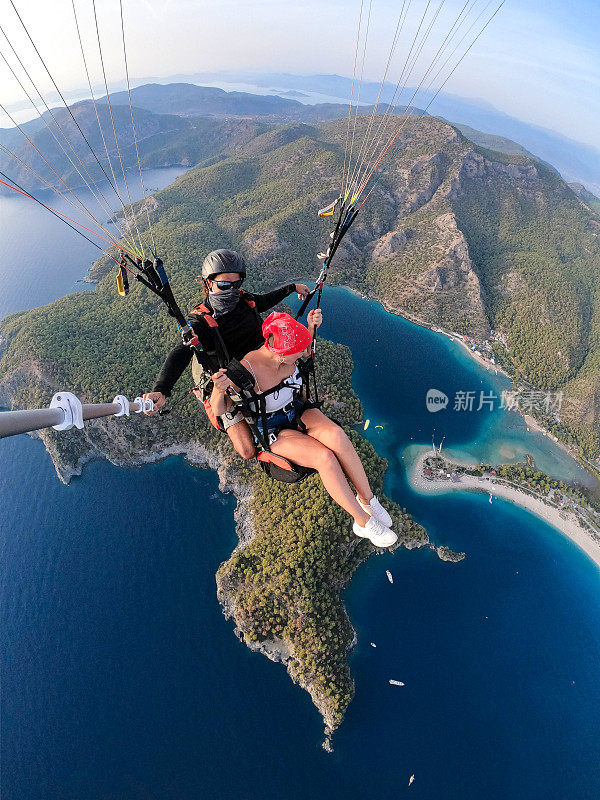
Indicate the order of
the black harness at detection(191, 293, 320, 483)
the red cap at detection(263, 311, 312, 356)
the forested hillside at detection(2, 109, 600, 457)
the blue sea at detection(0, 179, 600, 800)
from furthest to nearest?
1. the forested hillside at detection(2, 109, 600, 457)
2. the blue sea at detection(0, 179, 600, 800)
3. the black harness at detection(191, 293, 320, 483)
4. the red cap at detection(263, 311, 312, 356)

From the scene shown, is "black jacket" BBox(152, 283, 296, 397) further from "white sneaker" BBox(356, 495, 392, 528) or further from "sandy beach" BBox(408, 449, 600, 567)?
"sandy beach" BBox(408, 449, 600, 567)

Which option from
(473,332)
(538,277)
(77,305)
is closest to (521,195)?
(538,277)

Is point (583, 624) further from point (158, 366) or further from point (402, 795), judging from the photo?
point (158, 366)

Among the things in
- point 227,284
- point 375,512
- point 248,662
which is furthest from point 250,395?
point 248,662

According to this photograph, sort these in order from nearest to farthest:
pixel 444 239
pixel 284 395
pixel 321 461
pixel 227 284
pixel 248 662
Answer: pixel 321 461
pixel 227 284
pixel 284 395
pixel 248 662
pixel 444 239

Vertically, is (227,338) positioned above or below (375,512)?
above

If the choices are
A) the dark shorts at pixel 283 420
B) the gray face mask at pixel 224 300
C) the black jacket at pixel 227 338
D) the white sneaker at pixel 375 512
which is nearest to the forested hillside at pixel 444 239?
the black jacket at pixel 227 338

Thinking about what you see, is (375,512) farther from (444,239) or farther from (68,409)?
(444,239)

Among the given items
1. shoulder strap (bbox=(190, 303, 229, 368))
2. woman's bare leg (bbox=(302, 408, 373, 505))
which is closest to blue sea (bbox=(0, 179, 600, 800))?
woman's bare leg (bbox=(302, 408, 373, 505))
